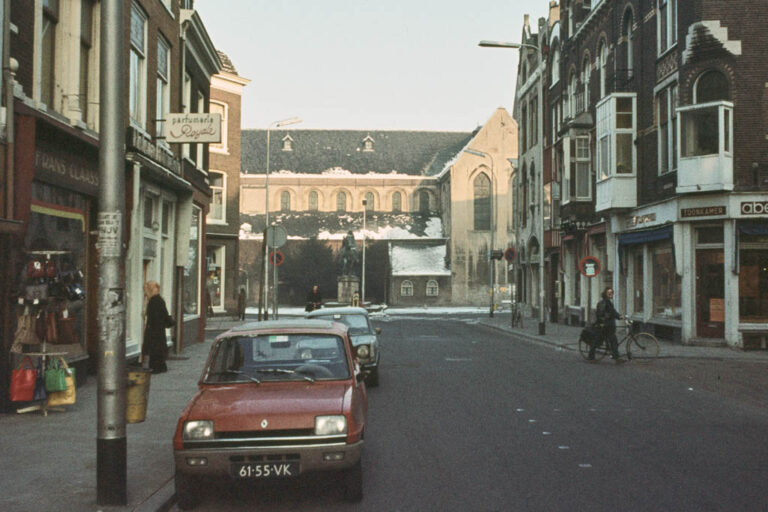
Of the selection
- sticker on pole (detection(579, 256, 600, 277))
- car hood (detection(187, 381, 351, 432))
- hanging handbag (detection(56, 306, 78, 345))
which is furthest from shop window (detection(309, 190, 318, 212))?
car hood (detection(187, 381, 351, 432))

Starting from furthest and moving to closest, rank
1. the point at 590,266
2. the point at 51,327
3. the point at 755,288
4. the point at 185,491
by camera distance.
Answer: the point at 590,266, the point at 755,288, the point at 51,327, the point at 185,491

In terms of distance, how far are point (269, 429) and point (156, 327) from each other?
309 inches

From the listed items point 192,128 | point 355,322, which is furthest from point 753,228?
point 192,128

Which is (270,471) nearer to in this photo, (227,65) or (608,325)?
(608,325)

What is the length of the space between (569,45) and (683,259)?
1564 centimetres

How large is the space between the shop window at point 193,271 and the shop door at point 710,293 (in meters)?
14.3

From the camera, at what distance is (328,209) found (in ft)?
261

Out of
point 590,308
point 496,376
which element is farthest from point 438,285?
point 496,376

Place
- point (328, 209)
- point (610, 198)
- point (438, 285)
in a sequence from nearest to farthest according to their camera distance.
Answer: point (610, 198), point (438, 285), point (328, 209)

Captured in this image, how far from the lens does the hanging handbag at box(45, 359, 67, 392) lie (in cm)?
1032

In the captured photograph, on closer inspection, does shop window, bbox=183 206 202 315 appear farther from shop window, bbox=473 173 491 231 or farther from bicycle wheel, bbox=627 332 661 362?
shop window, bbox=473 173 491 231

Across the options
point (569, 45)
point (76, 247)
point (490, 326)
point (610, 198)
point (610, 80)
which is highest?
point (569, 45)

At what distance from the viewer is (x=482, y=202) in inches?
2886

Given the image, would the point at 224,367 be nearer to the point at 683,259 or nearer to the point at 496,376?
the point at 496,376
